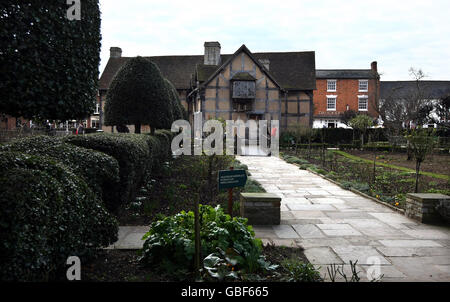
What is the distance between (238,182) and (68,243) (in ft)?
8.51

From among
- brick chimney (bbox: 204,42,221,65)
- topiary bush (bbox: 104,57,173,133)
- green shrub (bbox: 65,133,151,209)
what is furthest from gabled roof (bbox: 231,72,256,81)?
green shrub (bbox: 65,133,151,209)

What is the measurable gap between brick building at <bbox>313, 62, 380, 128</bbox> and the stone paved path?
35174 mm

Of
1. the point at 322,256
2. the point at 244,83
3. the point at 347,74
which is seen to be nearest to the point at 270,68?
the point at 244,83

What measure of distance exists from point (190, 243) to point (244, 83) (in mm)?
22713

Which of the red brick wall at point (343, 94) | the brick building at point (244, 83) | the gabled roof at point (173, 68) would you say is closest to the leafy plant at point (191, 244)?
the brick building at point (244, 83)

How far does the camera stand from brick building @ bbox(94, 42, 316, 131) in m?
26.1

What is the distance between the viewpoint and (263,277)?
3.80 meters

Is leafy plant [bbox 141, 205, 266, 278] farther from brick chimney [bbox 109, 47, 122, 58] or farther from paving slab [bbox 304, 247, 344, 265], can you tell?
brick chimney [bbox 109, 47, 122, 58]

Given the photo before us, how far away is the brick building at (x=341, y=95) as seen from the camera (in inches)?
1651

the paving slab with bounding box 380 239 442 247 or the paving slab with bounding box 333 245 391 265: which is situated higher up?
the paving slab with bounding box 333 245 391 265

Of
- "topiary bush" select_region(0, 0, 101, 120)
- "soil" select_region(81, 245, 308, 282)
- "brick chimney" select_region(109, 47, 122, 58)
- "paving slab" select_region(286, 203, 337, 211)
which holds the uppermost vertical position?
"brick chimney" select_region(109, 47, 122, 58)

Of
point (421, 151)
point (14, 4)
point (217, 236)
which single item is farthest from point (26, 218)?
point (421, 151)

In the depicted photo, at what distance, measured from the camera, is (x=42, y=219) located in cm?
285

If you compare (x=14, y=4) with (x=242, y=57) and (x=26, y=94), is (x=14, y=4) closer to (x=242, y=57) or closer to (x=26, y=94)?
(x=26, y=94)
